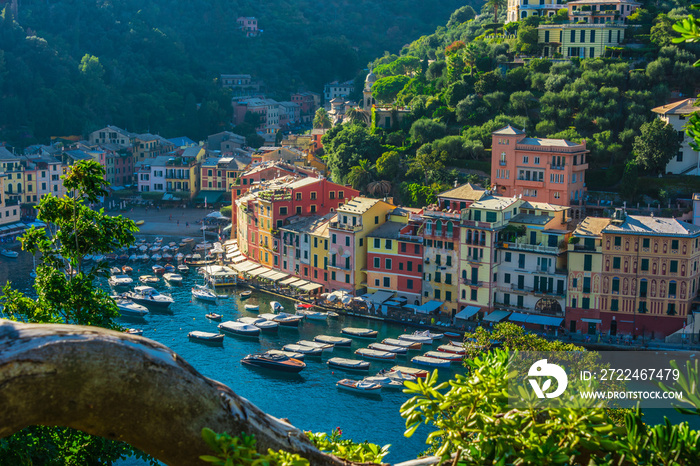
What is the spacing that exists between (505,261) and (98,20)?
92.6 metres

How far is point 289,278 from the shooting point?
59719mm

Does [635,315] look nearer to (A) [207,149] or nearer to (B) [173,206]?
(B) [173,206]

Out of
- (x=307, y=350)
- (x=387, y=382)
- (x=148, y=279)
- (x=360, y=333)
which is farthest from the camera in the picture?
(x=148, y=279)

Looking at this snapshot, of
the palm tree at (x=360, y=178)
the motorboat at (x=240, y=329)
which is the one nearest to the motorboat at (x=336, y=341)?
the motorboat at (x=240, y=329)

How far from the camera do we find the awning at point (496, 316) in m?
49.6

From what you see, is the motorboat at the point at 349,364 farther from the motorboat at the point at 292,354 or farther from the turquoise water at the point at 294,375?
the motorboat at the point at 292,354

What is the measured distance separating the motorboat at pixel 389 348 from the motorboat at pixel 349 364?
2.03 m

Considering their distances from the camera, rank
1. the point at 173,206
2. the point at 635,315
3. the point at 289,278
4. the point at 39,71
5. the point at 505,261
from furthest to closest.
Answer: the point at 39,71, the point at 173,206, the point at 289,278, the point at 505,261, the point at 635,315

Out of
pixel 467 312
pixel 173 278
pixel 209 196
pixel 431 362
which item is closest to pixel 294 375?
pixel 431 362

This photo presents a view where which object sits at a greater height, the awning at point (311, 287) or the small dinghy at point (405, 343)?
the awning at point (311, 287)

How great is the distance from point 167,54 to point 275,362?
88761 millimetres

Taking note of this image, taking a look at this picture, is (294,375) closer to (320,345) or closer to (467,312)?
(320,345)

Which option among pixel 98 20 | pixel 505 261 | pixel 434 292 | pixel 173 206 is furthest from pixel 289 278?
pixel 98 20

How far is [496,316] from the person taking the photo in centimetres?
5006
